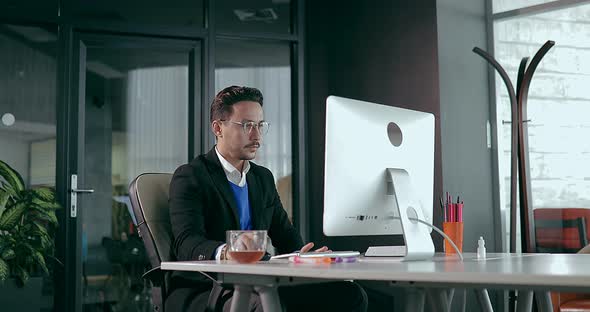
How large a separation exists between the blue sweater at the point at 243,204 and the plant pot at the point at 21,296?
2.21 metres

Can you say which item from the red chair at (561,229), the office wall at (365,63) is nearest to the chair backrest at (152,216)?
the office wall at (365,63)

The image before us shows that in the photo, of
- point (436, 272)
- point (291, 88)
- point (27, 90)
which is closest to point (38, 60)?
point (27, 90)

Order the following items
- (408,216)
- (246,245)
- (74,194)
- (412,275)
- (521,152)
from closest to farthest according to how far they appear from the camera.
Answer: (412,275)
(246,245)
(408,216)
(521,152)
(74,194)

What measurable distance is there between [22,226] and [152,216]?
1953 millimetres

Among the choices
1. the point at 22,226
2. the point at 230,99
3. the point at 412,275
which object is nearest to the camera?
the point at 412,275

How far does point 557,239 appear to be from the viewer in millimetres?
4590

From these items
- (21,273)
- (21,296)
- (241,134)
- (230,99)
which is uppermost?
(230,99)

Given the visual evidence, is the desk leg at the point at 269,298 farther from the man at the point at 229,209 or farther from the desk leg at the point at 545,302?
the desk leg at the point at 545,302

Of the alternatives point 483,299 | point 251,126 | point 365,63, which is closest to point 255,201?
point 251,126

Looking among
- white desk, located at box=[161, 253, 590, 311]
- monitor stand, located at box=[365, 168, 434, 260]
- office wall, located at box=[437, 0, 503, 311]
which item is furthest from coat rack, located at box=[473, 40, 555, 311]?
white desk, located at box=[161, 253, 590, 311]

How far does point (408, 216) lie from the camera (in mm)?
2062

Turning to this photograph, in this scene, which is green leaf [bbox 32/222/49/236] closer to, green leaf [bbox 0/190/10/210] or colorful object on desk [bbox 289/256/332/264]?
green leaf [bbox 0/190/10/210]

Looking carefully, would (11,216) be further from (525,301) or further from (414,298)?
(525,301)

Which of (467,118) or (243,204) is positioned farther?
(467,118)
